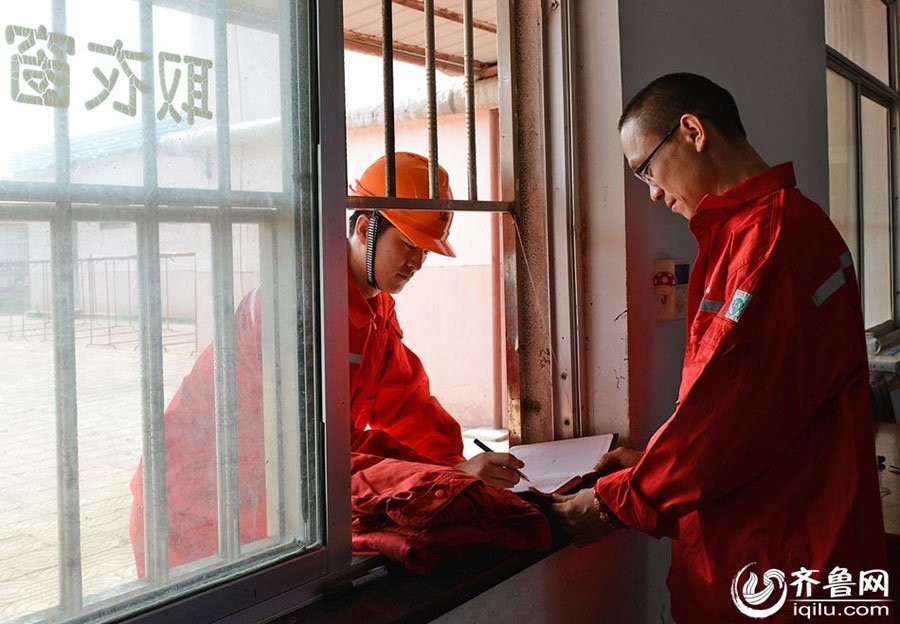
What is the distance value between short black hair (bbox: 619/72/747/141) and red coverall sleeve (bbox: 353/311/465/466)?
2.77ft

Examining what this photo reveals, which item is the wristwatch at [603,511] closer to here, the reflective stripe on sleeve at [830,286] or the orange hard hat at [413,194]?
the reflective stripe on sleeve at [830,286]

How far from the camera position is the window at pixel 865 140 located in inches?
156

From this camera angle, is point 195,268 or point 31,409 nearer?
point 31,409

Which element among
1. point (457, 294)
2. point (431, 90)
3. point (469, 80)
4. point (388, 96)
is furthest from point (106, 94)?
point (457, 294)

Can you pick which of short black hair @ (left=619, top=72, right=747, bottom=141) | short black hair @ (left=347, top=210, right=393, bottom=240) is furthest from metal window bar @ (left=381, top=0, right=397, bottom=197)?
short black hair @ (left=619, top=72, right=747, bottom=141)

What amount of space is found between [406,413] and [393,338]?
→ 7.7 inches

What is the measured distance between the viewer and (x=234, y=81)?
109cm

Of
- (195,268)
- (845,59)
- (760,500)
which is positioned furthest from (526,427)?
(845,59)

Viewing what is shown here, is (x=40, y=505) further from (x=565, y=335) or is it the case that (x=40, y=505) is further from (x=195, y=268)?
(x=565, y=335)

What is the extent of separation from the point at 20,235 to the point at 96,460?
0.94 feet

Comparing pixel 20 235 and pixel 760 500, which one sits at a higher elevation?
pixel 20 235

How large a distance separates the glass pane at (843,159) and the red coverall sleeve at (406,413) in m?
2.78

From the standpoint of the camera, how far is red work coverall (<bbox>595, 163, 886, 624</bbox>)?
4.30 ft

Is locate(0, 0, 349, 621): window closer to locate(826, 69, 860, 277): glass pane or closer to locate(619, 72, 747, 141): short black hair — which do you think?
locate(619, 72, 747, 141): short black hair
